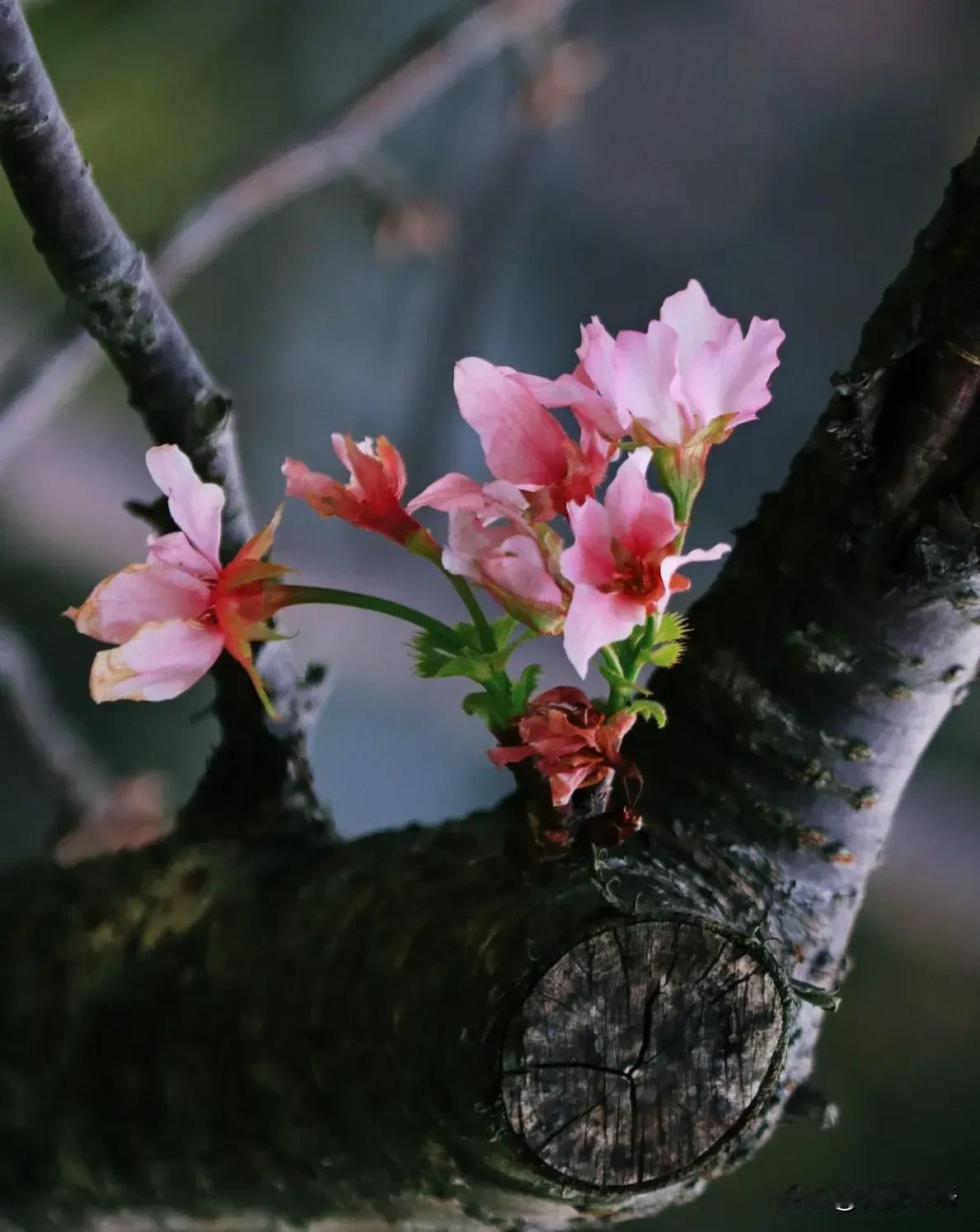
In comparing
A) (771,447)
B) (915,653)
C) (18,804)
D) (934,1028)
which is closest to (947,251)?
(915,653)

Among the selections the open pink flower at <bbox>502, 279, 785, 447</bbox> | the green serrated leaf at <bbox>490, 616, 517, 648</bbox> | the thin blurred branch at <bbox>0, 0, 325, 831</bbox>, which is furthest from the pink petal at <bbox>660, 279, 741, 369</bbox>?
the thin blurred branch at <bbox>0, 0, 325, 831</bbox>

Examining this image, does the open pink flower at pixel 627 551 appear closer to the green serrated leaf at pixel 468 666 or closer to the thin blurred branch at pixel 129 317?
the green serrated leaf at pixel 468 666

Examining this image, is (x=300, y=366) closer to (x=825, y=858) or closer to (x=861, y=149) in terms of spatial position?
(x=861, y=149)

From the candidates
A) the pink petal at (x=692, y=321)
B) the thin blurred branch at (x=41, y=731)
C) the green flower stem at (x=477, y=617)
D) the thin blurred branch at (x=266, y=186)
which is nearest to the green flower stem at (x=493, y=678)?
the green flower stem at (x=477, y=617)

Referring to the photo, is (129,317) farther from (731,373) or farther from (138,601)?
(731,373)

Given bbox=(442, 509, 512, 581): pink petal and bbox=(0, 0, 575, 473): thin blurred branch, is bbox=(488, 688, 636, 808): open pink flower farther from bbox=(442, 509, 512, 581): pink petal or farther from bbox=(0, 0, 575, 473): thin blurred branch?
bbox=(0, 0, 575, 473): thin blurred branch

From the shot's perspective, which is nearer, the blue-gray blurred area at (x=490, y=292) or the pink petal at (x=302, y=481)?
the pink petal at (x=302, y=481)

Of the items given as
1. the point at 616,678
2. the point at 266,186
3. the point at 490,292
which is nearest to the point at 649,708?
the point at 616,678
